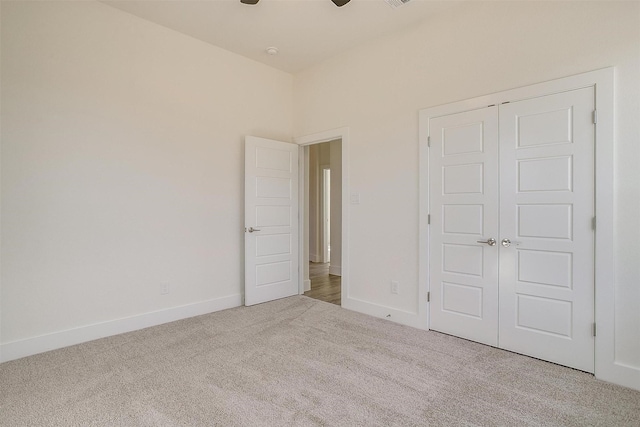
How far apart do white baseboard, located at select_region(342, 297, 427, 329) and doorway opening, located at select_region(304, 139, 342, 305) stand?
1747 millimetres

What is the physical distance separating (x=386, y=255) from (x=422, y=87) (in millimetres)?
1807

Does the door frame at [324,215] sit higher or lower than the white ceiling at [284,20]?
lower

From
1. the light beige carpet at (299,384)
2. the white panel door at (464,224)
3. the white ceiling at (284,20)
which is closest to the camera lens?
the light beige carpet at (299,384)

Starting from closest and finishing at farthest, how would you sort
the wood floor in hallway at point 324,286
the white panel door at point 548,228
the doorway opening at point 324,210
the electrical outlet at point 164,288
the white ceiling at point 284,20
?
the white panel door at point 548,228 < the white ceiling at point 284,20 < the electrical outlet at point 164,288 < the wood floor in hallway at point 324,286 < the doorway opening at point 324,210

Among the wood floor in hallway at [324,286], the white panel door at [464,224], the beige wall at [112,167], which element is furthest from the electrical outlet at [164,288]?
the white panel door at [464,224]

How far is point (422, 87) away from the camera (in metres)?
3.25

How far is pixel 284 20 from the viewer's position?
323 centimetres

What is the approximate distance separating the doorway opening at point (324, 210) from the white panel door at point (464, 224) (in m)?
2.76

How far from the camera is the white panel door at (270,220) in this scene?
157 inches

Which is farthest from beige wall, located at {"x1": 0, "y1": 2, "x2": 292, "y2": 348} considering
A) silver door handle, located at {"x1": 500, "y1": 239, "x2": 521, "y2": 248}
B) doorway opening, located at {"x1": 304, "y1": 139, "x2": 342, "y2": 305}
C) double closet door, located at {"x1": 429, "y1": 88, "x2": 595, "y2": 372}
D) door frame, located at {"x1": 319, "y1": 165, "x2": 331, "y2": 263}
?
door frame, located at {"x1": 319, "y1": 165, "x2": 331, "y2": 263}

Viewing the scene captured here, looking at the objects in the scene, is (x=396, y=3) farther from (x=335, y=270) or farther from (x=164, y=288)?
(x=335, y=270)

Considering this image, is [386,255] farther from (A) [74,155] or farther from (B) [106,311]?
(A) [74,155]

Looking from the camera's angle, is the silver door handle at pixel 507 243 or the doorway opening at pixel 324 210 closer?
the silver door handle at pixel 507 243

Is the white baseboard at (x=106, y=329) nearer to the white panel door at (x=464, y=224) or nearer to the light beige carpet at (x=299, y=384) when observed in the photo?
the light beige carpet at (x=299, y=384)
